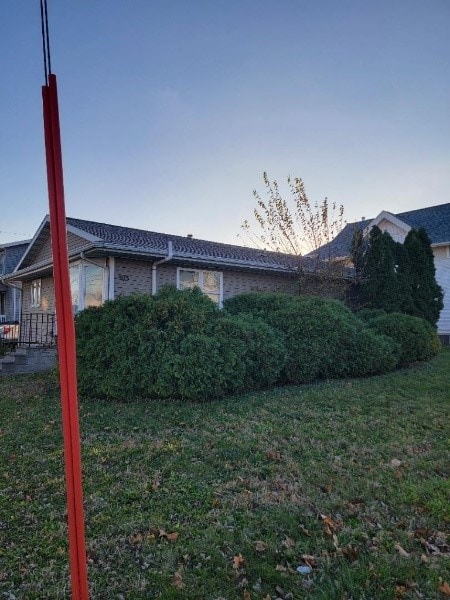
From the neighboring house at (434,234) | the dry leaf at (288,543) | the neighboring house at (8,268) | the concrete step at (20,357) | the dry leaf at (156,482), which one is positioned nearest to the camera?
the dry leaf at (288,543)

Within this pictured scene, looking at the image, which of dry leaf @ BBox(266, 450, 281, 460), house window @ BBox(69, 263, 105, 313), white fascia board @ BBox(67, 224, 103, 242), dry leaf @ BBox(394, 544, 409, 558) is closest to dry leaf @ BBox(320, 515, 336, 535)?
dry leaf @ BBox(394, 544, 409, 558)

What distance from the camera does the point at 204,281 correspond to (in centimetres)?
1223

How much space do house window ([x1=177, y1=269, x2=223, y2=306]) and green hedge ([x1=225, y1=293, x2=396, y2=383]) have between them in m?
2.77

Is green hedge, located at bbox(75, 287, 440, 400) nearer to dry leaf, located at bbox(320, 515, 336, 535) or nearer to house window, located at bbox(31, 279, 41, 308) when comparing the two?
dry leaf, located at bbox(320, 515, 336, 535)

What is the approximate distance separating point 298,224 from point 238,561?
12240 mm

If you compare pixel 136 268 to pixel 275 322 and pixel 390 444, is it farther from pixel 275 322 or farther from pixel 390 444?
pixel 390 444

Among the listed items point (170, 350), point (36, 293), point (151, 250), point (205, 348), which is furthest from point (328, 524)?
point (36, 293)

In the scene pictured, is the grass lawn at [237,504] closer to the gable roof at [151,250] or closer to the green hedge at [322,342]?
the green hedge at [322,342]

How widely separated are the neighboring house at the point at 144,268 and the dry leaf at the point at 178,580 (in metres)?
8.25

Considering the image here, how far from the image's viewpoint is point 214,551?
106 inches

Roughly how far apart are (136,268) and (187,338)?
452 cm

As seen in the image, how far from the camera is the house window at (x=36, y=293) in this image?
1503 cm

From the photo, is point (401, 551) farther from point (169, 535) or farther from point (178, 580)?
point (169, 535)

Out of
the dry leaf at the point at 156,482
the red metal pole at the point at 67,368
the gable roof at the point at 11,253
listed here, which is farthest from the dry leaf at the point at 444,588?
the gable roof at the point at 11,253
